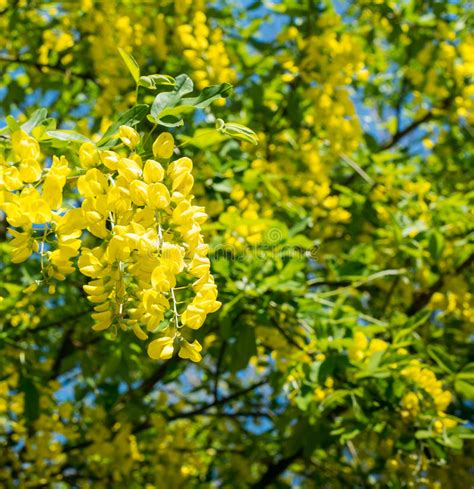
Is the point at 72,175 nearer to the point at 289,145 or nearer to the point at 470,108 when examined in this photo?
the point at 289,145

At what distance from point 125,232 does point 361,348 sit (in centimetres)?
111

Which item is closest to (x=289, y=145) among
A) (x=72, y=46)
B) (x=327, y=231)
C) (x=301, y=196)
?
(x=301, y=196)

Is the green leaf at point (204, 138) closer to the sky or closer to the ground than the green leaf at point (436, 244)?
closer to the sky

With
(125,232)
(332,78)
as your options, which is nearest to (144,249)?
(125,232)

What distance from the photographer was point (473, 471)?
3068 millimetres

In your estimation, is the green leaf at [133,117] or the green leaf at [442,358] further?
the green leaf at [442,358]

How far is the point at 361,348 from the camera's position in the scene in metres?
2.01

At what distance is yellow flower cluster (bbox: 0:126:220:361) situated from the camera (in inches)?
43.5

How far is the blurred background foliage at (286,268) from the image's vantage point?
6.64 feet

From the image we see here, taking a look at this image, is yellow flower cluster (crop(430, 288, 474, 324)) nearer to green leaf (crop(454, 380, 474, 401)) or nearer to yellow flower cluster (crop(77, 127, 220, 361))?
green leaf (crop(454, 380, 474, 401))

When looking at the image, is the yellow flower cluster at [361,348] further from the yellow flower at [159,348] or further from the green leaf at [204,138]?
the yellow flower at [159,348]

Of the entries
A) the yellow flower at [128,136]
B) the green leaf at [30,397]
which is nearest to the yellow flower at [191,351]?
the yellow flower at [128,136]

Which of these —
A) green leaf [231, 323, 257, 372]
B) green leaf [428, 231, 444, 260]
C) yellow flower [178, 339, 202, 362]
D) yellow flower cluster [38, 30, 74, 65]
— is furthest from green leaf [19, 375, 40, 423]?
yellow flower cluster [38, 30, 74, 65]

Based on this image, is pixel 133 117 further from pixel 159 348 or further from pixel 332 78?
pixel 332 78
